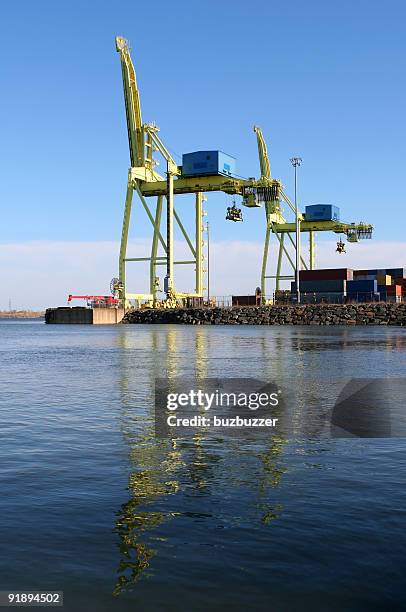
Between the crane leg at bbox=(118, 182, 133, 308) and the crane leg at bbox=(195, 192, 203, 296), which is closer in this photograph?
the crane leg at bbox=(118, 182, 133, 308)

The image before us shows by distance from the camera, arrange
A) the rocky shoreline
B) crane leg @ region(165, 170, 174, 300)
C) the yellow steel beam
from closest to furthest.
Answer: the yellow steel beam
the rocky shoreline
crane leg @ region(165, 170, 174, 300)

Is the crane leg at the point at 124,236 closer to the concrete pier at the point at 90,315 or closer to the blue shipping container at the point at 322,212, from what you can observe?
the concrete pier at the point at 90,315

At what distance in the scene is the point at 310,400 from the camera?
658 inches

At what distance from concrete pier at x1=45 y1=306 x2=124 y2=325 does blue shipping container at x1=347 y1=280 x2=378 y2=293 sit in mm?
36954

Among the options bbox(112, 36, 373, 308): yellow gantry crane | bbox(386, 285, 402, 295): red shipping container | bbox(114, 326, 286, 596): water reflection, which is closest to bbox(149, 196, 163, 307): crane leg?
bbox(112, 36, 373, 308): yellow gantry crane

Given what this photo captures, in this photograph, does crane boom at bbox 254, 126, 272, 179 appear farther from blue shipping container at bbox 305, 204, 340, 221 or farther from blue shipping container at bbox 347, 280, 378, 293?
blue shipping container at bbox 347, 280, 378, 293

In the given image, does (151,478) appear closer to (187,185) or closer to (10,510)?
(10,510)

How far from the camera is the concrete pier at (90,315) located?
103 m

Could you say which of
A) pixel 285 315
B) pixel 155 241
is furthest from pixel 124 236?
pixel 285 315

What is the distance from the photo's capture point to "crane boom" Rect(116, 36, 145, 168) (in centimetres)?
9019

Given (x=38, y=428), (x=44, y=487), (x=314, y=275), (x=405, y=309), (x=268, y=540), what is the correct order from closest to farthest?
1. (x=268, y=540)
2. (x=44, y=487)
3. (x=38, y=428)
4. (x=405, y=309)
5. (x=314, y=275)

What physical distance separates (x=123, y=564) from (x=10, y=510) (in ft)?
7.54

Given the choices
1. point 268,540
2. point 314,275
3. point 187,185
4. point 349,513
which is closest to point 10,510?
point 268,540

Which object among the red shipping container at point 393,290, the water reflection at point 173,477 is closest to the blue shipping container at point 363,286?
the red shipping container at point 393,290
